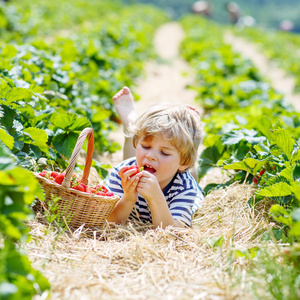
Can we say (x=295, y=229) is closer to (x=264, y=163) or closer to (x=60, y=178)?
(x=264, y=163)

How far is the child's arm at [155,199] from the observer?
2.42 metres

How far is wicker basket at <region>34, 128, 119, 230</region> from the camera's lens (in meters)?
2.29

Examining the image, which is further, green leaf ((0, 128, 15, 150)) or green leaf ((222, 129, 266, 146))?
green leaf ((222, 129, 266, 146))

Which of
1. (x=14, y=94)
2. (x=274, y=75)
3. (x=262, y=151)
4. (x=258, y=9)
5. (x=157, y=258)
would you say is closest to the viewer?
(x=157, y=258)

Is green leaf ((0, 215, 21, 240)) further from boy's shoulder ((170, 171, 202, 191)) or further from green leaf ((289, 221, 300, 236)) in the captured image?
boy's shoulder ((170, 171, 202, 191))

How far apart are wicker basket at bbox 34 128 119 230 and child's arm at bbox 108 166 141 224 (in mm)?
97

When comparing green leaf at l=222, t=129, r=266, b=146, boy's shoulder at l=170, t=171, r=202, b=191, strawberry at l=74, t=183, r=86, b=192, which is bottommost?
strawberry at l=74, t=183, r=86, b=192

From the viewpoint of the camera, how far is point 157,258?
206 cm

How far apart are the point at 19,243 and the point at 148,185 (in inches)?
31.9

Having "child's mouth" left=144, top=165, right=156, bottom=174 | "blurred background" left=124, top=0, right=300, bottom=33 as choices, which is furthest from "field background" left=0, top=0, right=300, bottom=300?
"blurred background" left=124, top=0, right=300, bottom=33

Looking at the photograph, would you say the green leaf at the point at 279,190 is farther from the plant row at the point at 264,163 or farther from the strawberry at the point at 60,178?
the strawberry at the point at 60,178

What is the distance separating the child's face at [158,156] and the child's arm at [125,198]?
20 cm

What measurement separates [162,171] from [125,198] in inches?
11.9

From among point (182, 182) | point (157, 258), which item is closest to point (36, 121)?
point (182, 182)
